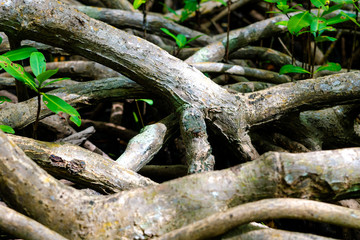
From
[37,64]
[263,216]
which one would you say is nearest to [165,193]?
[263,216]

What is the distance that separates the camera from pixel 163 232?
51.4 inches

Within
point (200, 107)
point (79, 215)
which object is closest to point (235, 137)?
point (200, 107)

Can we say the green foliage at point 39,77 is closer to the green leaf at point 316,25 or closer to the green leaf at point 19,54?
the green leaf at point 19,54

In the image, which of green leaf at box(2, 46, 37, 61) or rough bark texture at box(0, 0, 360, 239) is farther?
green leaf at box(2, 46, 37, 61)

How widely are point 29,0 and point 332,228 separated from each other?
2.14 metres

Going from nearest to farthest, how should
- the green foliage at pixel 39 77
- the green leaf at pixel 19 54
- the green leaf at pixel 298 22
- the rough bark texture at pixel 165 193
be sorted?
the rough bark texture at pixel 165 193
the green foliage at pixel 39 77
the green leaf at pixel 19 54
the green leaf at pixel 298 22

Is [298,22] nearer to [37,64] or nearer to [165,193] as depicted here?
[165,193]

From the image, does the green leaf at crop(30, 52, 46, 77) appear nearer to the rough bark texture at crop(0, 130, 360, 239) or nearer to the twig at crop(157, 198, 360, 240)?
the rough bark texture at crop(0, 130, 360, 239)

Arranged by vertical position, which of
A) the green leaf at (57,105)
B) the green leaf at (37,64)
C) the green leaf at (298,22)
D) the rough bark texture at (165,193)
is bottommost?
the rough bark texture at (165,193)

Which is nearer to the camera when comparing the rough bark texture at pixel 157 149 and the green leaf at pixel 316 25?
the rough bark texture at pixel 157 149

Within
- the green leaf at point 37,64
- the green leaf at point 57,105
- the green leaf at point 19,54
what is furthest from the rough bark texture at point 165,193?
the green leaf at point 19,54

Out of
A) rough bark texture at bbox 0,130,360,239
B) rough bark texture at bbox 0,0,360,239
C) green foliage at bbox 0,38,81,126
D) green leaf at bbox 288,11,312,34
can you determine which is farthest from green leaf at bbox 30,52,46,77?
green leaf at bbox 288,11,312,34

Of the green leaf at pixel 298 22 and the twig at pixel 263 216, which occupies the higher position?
the green leaf at pixel 298 22

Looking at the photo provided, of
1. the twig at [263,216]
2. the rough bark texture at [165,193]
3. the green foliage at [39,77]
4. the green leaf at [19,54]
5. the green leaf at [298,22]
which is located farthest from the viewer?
the green leaf at [298,22]
